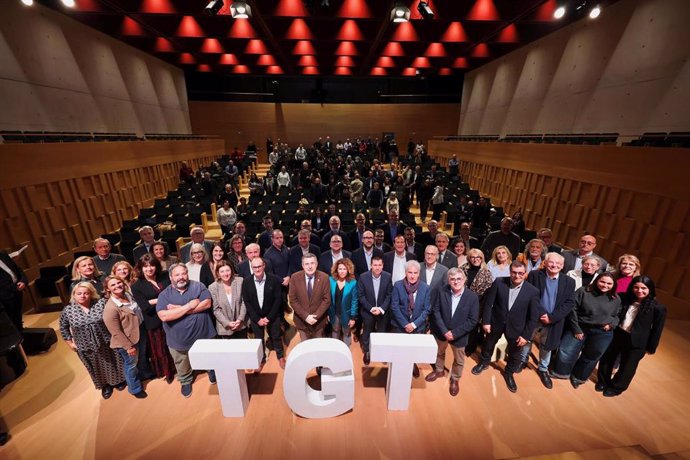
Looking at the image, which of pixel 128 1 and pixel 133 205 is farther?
pixel 133 205

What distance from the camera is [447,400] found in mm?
3295

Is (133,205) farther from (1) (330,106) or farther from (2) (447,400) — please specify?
(1) (330,106)

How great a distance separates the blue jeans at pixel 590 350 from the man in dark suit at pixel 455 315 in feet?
4.03

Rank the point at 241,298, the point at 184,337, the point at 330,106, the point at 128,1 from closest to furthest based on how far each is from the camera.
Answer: the point at 184,337, the point at 241,298, the point at 128,1, the point at 330,106

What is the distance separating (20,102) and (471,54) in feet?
51.5

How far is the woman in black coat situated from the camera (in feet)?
9.85

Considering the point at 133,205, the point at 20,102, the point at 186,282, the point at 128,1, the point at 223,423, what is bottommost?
the point at 223,423

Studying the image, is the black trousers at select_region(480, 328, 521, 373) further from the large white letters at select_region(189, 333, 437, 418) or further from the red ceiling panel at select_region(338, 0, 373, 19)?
the red ceiling panel at select_region(338, 0, 373, 19)

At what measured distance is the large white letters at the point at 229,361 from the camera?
2818 mm

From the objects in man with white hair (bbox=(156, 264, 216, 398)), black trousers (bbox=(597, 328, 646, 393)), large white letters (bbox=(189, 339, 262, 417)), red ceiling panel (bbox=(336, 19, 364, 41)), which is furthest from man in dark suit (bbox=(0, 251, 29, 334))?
red ceiling panel (bbox=(336, 19, 364, 41))

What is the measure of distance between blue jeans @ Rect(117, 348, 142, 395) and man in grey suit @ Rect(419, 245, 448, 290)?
3242 mm

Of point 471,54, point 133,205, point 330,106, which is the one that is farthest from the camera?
point 330,106

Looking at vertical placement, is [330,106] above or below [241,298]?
above

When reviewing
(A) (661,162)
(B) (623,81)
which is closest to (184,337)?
(A) (661,162)
